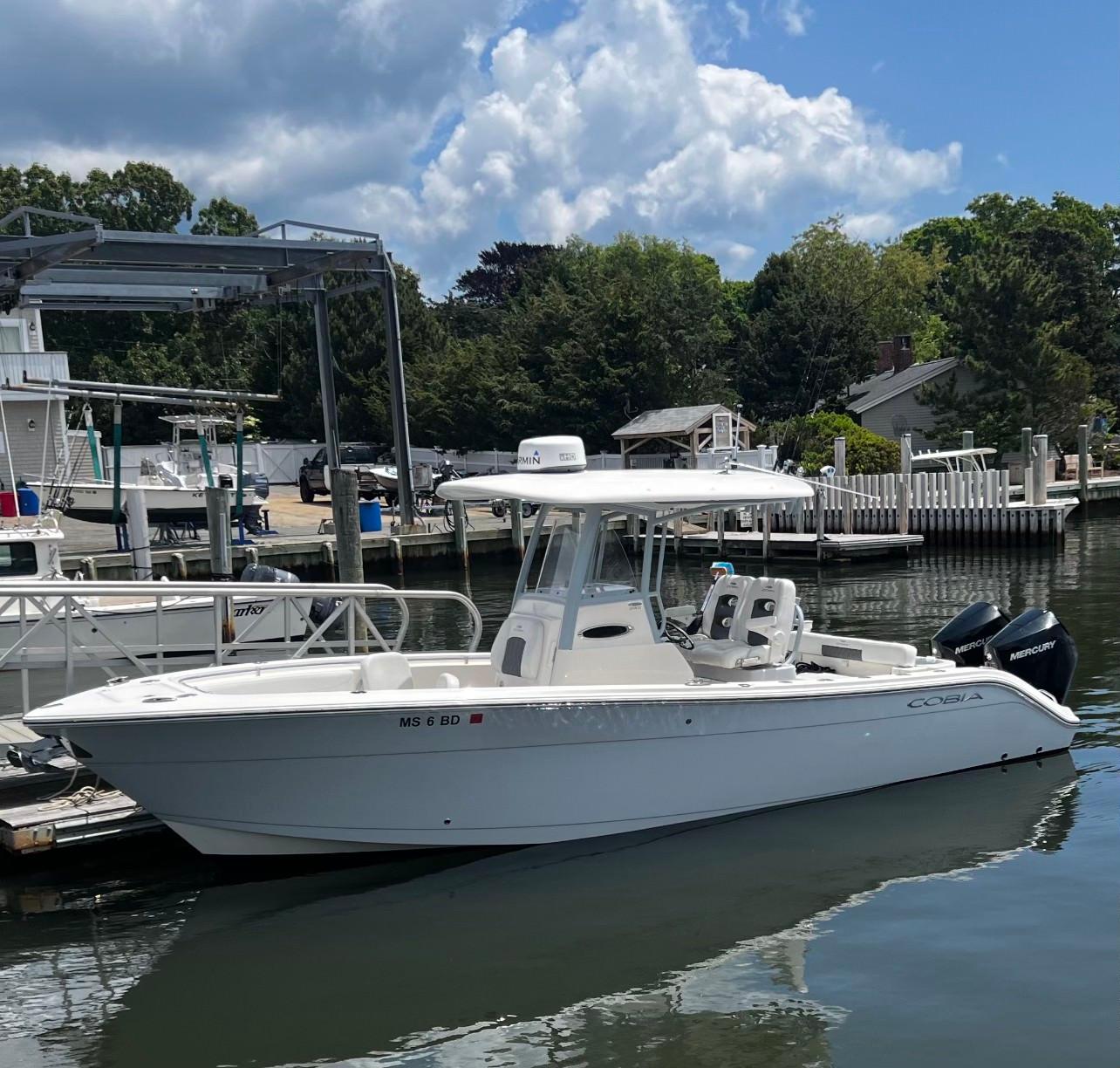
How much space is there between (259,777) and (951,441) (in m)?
42.0

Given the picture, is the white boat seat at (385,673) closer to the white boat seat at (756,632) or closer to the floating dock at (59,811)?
the floating dock at (59,811)

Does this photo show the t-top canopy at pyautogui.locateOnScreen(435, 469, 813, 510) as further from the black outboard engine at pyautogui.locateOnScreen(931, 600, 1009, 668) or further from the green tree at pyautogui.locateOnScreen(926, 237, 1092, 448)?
the green tree at pyautogui.locateOnScreen(926, 237, 1092, 448)

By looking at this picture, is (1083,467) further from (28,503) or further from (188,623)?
(188,623)

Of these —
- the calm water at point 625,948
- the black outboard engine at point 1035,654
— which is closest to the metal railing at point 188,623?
the calm water at point 625,948

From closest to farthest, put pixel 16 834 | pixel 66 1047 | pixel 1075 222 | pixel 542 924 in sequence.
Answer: pixel 66 1047
pixel 542 924
pixel 16 834
pixel 1075 222

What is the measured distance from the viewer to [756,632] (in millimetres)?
9531

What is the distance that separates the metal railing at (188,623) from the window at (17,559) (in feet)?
1.20

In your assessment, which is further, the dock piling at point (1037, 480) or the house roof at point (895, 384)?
the house roof at point (895, 384)

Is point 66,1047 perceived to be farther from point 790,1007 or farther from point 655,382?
point 655,382

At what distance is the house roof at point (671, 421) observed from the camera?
35.3m

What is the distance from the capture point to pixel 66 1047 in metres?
6.21

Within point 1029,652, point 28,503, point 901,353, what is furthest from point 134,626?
point 901,353

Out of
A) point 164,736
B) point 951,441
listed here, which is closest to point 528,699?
point 164,736

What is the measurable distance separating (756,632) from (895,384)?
45.1 m
